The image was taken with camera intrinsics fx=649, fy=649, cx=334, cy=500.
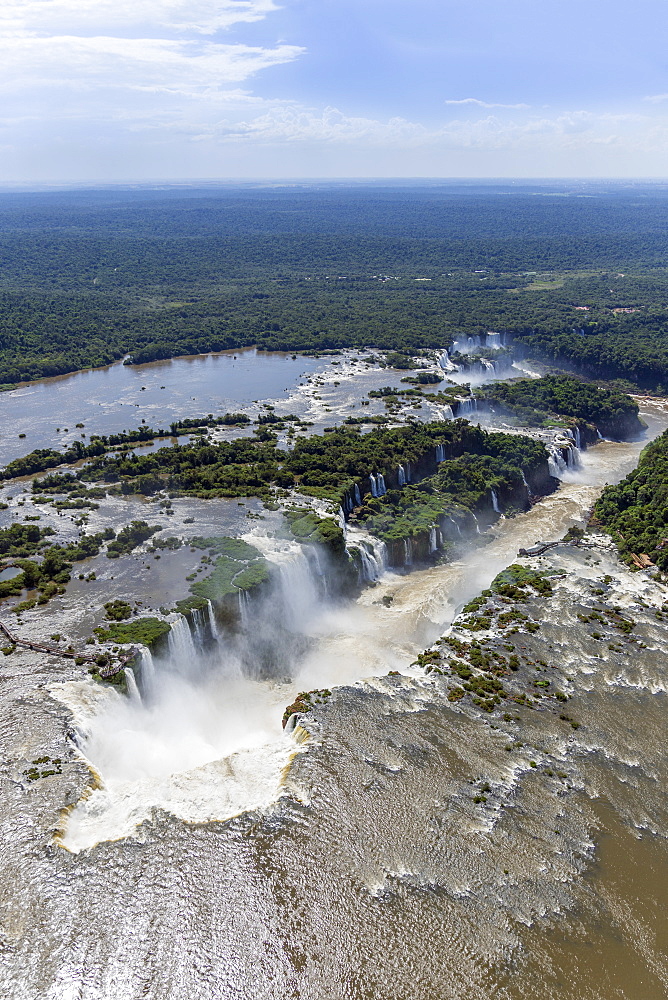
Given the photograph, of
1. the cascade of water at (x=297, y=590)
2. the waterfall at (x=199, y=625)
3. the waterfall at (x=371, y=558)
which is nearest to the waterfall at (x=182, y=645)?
the waterfall at (x=199, y=625)

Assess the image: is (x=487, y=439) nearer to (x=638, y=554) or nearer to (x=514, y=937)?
(x=638, y=554)

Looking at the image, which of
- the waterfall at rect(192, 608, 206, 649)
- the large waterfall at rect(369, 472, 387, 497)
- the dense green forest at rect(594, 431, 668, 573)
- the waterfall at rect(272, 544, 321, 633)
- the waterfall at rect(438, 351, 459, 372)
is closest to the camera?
the waterfall at rect(192, 608, 206, 649)

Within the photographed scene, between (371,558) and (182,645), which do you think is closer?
(182,645)

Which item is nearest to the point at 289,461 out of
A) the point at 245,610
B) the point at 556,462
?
the point at 245,610

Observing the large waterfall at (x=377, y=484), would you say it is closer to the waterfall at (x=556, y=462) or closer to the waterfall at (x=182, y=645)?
the waterfall at (x=556, y=462)

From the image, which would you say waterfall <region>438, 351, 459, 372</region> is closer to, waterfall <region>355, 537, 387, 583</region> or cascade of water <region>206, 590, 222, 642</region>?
waterfall <region>355, 537, 387, 583</region>

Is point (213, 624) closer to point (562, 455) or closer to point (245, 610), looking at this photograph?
point (245, 610)

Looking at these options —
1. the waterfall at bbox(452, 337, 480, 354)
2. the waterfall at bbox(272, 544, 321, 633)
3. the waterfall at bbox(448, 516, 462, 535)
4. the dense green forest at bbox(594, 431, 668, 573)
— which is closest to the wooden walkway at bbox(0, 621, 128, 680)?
the waterfall at bbox(272, 544, 321, 633)

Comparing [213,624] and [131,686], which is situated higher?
[131,686]
